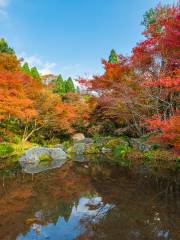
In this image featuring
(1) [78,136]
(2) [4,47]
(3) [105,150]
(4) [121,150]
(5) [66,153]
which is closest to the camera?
(4) [121,150]

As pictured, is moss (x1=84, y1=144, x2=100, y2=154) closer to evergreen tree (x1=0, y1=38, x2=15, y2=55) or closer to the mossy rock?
the mossy rock

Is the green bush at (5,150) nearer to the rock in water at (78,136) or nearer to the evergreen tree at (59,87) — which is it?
the rock in water at (78,136)

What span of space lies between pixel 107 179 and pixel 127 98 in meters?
6.47

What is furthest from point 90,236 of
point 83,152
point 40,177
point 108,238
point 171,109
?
point 83,152

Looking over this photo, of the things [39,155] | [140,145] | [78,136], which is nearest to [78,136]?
[78,136]

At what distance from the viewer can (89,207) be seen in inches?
222

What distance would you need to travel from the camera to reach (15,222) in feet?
15.2

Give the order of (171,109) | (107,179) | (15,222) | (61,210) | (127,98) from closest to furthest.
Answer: (15,222) < (61,210) < (107,179) < (171,109) < (127,98)

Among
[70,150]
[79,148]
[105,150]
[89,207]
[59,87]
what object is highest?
[59,87]

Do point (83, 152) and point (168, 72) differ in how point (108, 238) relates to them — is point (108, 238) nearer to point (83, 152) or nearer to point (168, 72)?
point (168, 72)

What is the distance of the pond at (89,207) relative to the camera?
167 inches

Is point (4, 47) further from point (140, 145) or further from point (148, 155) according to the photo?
point (148, 155)

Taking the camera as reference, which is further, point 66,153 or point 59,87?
point 59,87

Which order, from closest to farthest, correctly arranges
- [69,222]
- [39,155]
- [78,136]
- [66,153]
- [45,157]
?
[69,222] → [39,155] → [45,157] → [66,153] → [78,136]
